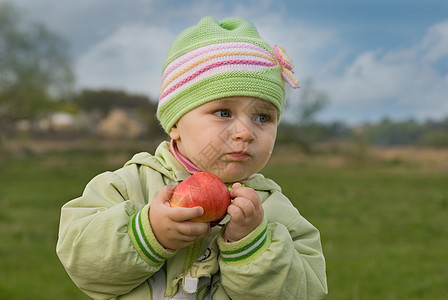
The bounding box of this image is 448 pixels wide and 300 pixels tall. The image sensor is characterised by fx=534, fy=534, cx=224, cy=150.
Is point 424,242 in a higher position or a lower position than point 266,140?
higher

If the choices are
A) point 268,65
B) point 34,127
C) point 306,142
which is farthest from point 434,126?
point 268,65

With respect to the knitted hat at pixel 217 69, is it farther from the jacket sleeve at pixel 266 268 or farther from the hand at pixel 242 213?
the jacket sleeve at pixel 266 268

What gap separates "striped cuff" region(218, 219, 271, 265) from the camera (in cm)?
201

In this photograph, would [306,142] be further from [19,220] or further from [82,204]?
[82,204]

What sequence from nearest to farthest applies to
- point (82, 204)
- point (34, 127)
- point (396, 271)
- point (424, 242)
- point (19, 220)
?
point (82, 204), point (396, 271), point (424, 242), point (19, 220), point (34, 127)

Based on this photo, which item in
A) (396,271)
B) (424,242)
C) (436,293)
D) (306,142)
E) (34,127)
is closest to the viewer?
(436,293)

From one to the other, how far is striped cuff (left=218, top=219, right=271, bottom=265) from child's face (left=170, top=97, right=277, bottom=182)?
31cm

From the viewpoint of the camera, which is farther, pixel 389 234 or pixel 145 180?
pixel 389 234

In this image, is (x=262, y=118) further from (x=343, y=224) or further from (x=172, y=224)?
(x=343, y=224)

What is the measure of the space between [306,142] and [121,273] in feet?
92.3

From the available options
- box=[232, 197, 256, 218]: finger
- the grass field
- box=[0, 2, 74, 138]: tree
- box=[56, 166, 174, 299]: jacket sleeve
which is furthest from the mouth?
box=[0, 2, 74, 138]: tree

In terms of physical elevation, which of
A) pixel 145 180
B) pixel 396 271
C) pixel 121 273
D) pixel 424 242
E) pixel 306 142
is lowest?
pixel 121 273

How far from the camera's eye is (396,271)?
7738 millimetres

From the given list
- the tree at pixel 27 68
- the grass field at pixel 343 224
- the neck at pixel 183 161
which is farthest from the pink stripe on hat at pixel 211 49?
the tree at pixel 27 68
